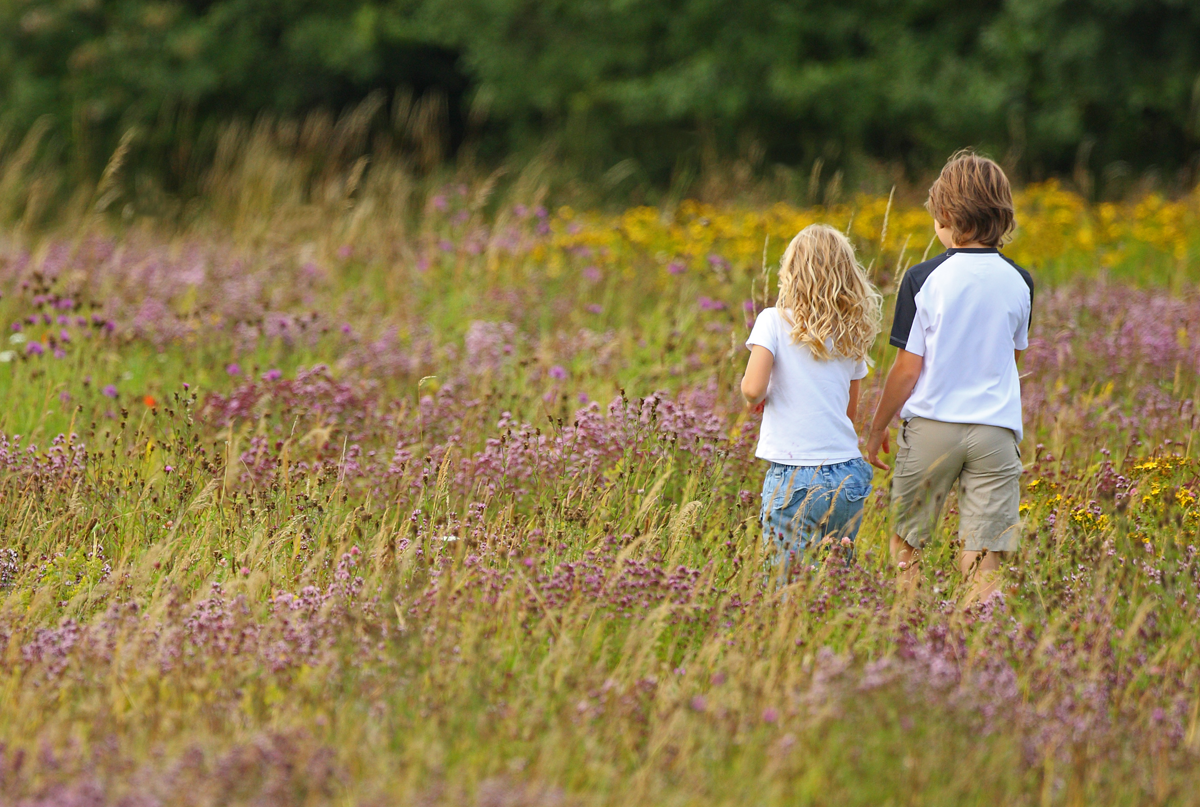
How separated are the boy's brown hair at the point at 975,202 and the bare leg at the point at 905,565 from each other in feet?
3.15

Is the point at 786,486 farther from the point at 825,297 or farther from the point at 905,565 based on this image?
the point at 825,297

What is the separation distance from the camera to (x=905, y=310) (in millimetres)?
3447

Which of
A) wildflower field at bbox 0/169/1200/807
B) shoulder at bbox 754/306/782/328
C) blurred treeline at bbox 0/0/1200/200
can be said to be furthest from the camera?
blurred treeline at bbox 0/0/1200/200

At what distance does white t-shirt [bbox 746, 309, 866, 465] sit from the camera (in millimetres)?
3418

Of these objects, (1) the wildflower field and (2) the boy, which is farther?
(2) the boy

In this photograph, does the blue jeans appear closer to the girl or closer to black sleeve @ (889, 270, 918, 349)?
the girl

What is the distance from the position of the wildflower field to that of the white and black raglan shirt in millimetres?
490

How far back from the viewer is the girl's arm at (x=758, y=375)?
3.39 metres

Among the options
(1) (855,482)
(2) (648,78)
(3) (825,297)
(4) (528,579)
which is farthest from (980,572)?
(2) (648,78)

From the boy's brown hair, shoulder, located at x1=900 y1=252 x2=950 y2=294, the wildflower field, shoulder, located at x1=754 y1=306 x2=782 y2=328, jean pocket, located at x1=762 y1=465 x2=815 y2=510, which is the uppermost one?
the boy's brown hair

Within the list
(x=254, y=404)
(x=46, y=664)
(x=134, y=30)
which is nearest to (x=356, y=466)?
(x=254, y=404)

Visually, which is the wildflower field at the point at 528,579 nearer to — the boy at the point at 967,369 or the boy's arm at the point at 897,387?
the boy at the point at 967,369

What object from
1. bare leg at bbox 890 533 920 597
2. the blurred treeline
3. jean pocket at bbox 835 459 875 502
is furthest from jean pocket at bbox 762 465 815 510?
the blurred treeline

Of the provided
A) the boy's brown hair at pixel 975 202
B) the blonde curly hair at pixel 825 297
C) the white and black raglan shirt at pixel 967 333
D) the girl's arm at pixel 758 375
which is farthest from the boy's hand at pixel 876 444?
the boy's brown hair at pixel 975 202
